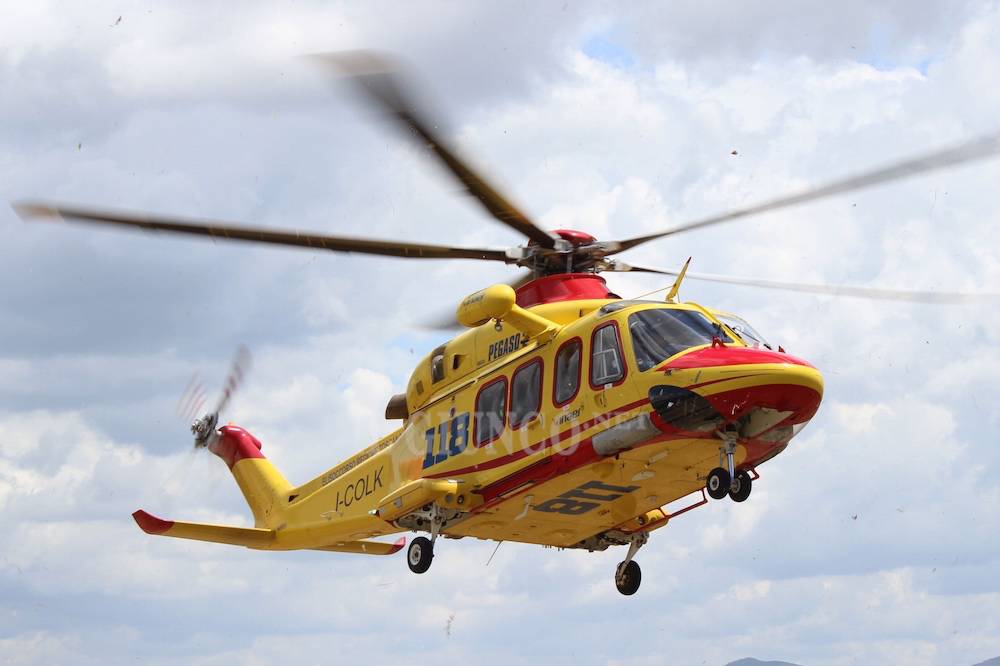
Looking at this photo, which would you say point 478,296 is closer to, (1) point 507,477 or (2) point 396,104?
(1) point 507,477

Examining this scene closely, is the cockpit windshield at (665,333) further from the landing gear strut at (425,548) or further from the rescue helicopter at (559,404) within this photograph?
the landing gear strut at (425,548)

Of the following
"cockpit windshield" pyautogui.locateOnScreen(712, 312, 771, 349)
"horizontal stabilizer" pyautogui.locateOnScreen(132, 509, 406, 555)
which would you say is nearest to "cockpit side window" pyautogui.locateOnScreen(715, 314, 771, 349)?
"cockpit windshield" pyautogui.locateOnScreen(712, 312, 771, 349)

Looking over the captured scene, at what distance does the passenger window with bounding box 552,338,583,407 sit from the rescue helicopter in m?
0.03

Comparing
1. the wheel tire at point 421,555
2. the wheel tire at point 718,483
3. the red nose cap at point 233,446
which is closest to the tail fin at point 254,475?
the red nose cap at point 233,446

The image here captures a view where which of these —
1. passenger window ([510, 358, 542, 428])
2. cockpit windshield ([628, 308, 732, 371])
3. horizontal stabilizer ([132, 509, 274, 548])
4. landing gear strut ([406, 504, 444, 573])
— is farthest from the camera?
horizontal stabilizer ([132, 509, 274, 548])

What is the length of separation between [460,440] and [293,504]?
5926mm

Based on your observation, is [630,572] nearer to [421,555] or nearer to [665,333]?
[421,555]

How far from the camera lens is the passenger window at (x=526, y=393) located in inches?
721

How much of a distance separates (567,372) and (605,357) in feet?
2.46

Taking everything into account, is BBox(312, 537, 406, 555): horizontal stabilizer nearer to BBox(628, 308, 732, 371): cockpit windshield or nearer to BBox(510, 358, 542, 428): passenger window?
BBox(510, 358, 542, 428): passenger window

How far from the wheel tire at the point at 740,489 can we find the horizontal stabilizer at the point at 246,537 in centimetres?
855

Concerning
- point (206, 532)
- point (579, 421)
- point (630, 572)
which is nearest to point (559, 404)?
point (579, 421)

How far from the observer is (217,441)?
2684 cm

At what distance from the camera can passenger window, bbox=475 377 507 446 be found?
745 inches
